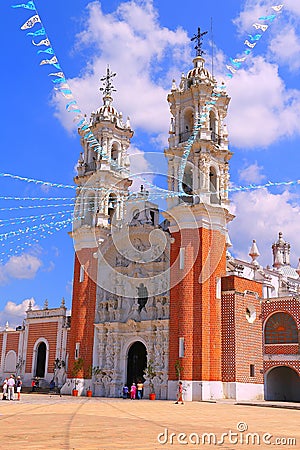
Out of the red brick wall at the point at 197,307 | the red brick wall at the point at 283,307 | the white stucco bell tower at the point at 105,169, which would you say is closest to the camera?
the red brick wall at the point at 197,307

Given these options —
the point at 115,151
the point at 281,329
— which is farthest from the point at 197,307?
the point at 115,151

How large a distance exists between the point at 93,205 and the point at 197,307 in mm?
11598

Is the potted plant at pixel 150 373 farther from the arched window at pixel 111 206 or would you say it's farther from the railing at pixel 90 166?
the railing at pixel 90 166

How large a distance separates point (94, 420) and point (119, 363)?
58.2 ft

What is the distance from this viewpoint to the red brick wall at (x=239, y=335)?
2964cm

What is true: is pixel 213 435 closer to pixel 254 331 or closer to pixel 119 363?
pixel 254 331

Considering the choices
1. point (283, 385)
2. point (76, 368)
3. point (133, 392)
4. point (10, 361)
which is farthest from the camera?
point (10, 361)

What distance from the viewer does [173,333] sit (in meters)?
30.5

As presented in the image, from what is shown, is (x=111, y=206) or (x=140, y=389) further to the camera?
(x=111, y=206)

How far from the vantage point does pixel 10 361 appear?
4419 centimetres

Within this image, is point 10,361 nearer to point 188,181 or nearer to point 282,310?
point 188,181

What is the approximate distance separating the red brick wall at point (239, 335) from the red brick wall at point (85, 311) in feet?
30.5

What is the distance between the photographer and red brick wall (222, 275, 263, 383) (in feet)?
97.2

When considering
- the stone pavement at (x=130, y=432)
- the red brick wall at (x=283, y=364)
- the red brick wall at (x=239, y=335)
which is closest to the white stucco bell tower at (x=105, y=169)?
the red brick wall at (x=239, y=335)
